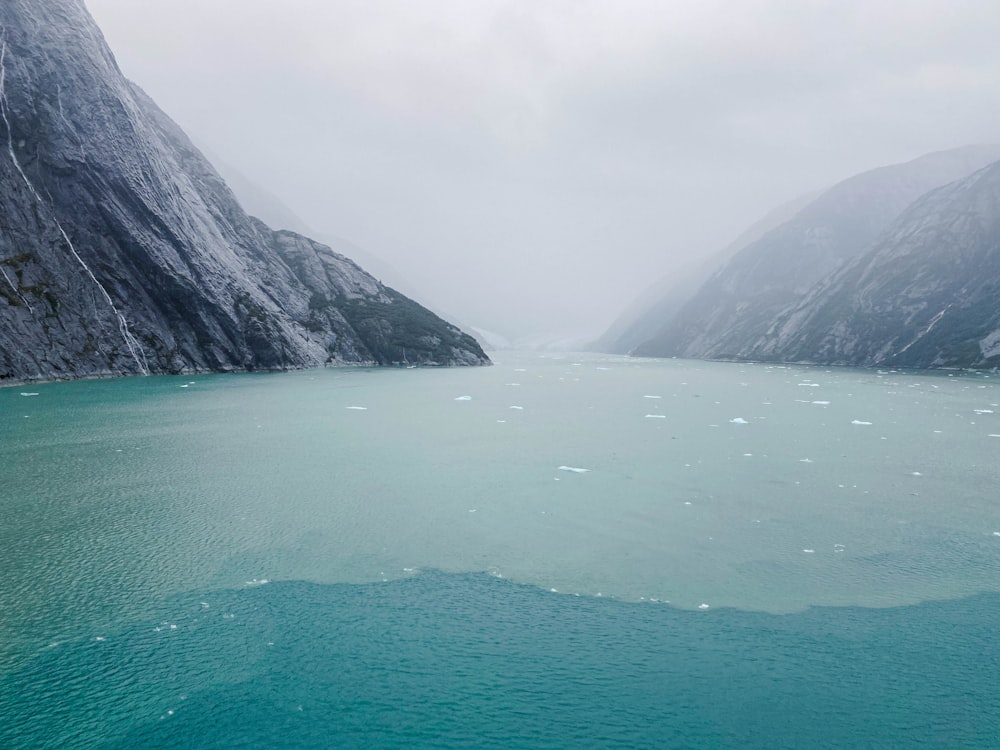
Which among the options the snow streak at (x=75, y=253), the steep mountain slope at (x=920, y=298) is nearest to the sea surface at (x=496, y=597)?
the snow streak at (x=75, y=253)

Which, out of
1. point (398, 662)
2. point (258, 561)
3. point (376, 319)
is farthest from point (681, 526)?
point (376, 319)

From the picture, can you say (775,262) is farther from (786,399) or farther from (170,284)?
(170,284)

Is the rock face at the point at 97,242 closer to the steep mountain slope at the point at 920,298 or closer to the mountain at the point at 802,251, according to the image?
the steep mountain slope at the point at 920,298

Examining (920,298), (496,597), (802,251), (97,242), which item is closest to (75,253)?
(97,242)

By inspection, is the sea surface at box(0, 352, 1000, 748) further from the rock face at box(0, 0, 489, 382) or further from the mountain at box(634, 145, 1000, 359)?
the mountain at box(634, 145, 1000, 359)

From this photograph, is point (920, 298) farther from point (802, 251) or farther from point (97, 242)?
point (97, 242)

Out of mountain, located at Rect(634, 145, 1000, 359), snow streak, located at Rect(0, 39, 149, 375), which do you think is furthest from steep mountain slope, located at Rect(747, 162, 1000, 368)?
snow streak, located at Rect(0, 39, 149, 375)
